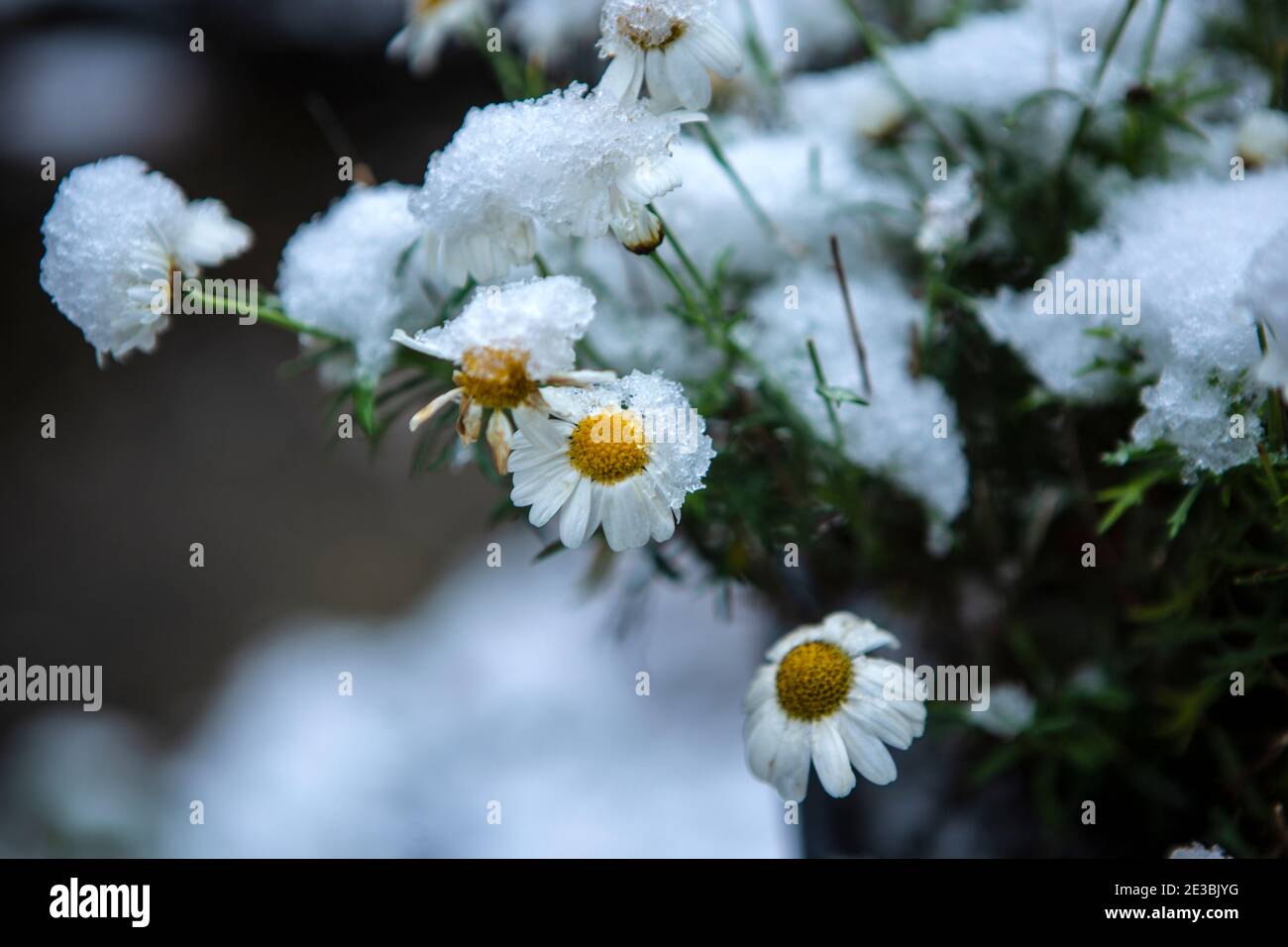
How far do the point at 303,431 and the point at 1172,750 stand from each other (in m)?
1.12

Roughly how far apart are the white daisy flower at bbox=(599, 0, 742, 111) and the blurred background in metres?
0.74

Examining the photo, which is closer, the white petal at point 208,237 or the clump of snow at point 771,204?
the white petal at point 208,237

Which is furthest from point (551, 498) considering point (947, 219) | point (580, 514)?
point (947, 219)

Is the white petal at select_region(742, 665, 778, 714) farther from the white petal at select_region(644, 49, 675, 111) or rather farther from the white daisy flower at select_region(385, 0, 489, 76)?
the white daisy flower at select_region(385, 0, 489, 76)

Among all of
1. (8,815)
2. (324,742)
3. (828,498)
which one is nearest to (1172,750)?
(828,498)

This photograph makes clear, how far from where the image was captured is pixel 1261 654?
15.3 inches

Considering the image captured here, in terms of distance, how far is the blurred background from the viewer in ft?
3.35

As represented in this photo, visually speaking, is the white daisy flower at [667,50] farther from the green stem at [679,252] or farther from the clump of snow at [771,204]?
the clump of snow at [771,204]

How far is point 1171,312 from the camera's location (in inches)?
14.8

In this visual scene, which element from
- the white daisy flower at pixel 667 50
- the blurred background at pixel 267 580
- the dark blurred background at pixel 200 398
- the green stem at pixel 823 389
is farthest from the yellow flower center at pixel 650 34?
the dark blurred background at pixel 200 398

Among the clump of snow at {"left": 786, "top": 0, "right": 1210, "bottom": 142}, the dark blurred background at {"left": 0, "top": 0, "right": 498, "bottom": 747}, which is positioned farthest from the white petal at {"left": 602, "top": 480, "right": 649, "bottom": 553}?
the dark blurred background at {"left": 0, "top": 0, "right": 498, "bottom": 747}

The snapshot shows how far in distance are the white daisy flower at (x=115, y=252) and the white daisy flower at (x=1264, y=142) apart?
47 centimetres

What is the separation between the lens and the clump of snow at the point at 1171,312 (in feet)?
1.15
